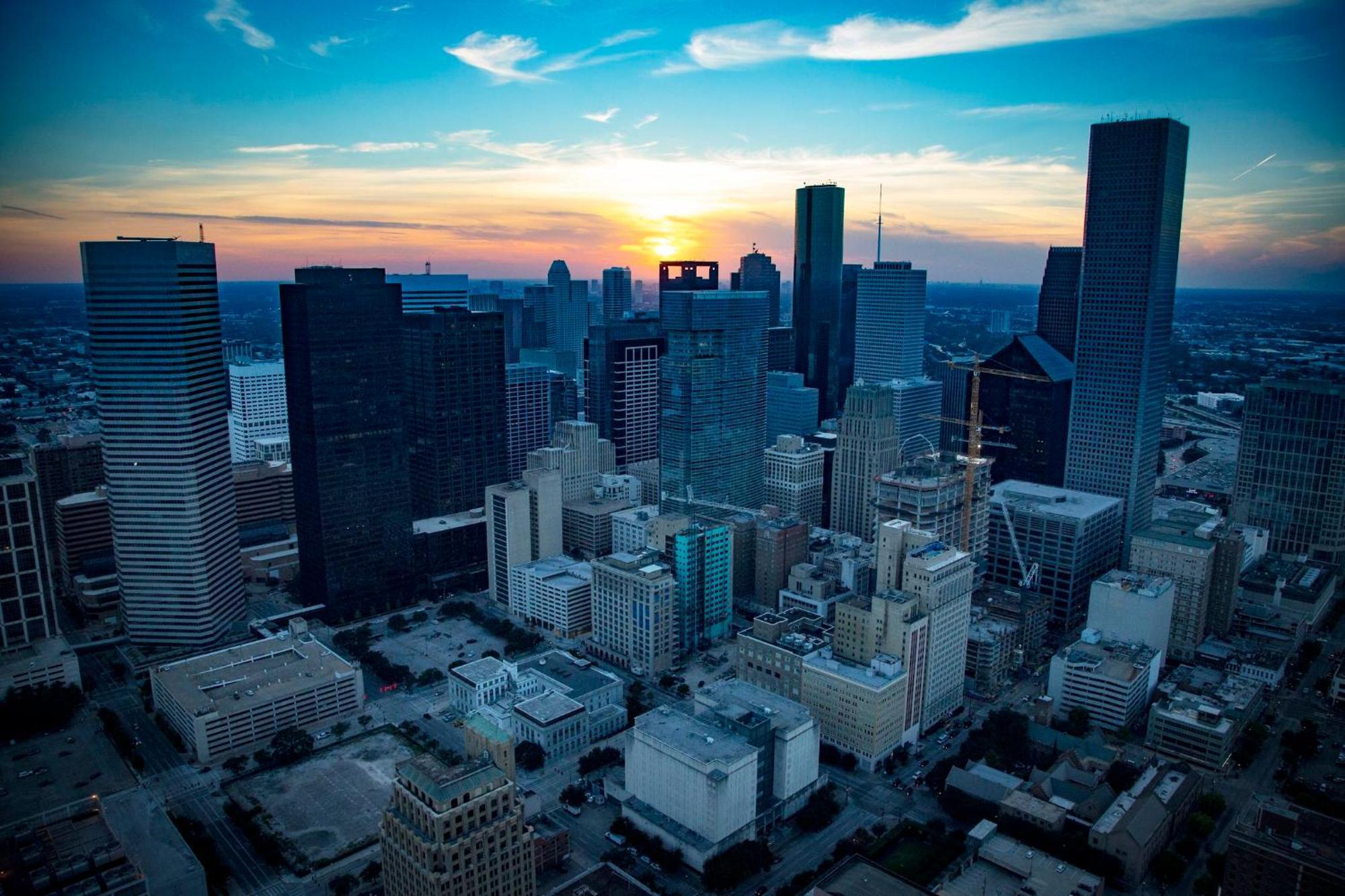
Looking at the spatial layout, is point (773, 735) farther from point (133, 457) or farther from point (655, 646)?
point (133, 457)

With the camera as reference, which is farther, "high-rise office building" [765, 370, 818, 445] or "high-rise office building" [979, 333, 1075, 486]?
"high-rise office building" [765, 370, 818, 445]

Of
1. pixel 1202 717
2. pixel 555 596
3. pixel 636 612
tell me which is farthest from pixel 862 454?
pixel 1202 717

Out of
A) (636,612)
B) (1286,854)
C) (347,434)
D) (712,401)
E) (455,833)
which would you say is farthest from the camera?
(712,401)

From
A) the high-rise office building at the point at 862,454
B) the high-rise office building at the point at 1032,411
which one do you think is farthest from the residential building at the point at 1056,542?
the high-rise office building at the point at 1032,411

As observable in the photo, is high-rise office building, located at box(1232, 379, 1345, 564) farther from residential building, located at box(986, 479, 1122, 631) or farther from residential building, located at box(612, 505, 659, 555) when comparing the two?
residential building, located at box(612, 505, 659, 555)

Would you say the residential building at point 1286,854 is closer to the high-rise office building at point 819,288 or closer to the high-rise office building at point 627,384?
the high-rise office building at point 627,384

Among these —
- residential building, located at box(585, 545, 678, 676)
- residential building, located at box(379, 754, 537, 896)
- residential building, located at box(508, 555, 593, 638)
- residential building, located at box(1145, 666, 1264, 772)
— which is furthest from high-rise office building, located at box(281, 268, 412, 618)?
residential building, located at box(1145, 666, 1264, 772)

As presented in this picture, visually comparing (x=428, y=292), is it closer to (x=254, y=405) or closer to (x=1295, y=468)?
(x=254, y=405)
